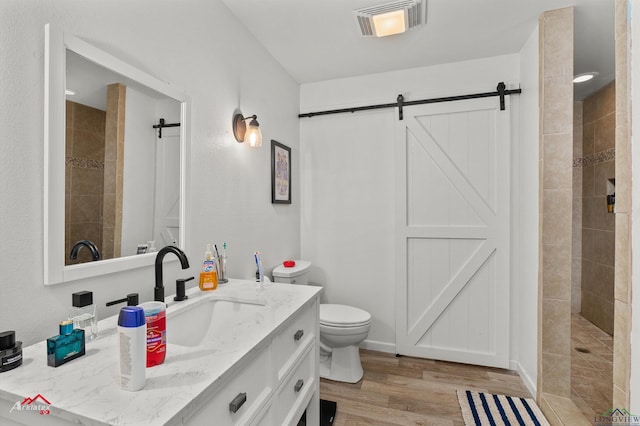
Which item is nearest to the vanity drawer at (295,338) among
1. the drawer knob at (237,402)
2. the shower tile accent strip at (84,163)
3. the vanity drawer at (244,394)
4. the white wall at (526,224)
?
the vanity drawer at (244,394)

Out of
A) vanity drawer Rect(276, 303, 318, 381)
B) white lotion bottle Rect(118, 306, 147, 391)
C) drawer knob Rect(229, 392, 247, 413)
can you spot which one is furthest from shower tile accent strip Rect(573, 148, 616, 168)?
white lotion bottle Rect(118, 306, 147, 391)

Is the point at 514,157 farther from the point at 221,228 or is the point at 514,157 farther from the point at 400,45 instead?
the point at 221,228

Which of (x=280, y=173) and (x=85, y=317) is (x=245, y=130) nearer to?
(x=280, y=173)

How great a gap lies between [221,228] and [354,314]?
1207 millimetres

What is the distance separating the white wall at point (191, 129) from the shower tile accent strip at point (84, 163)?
0.09 m

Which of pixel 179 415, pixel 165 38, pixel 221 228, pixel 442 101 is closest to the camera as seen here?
pixel 179 415

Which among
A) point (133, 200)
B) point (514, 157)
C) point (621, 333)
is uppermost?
point (514, 157)

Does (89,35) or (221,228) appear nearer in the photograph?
(89,35)

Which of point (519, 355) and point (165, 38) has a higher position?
point (165, 38)

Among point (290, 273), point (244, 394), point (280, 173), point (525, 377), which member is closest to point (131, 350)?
point (244, 394)

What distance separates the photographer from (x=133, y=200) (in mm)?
1320

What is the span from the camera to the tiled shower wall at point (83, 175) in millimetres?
1073

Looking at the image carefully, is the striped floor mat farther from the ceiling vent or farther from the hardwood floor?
the ceiling vent

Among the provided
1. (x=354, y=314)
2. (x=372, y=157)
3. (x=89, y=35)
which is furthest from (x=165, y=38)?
(x=354, y=314)
